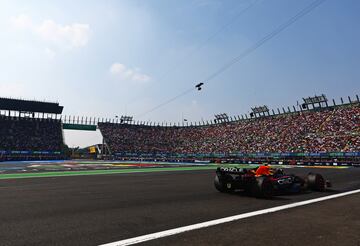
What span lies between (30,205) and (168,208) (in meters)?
3.60

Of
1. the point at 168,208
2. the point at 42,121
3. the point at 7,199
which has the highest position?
the point at 42,121

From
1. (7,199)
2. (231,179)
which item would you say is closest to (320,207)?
(231,179)

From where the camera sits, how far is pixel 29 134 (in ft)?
215

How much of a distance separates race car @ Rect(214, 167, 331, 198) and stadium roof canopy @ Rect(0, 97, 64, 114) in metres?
68.9

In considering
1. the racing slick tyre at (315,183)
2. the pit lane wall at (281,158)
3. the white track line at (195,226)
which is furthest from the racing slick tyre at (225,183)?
the pit lane wall at (281,158)

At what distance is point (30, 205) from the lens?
312 inches

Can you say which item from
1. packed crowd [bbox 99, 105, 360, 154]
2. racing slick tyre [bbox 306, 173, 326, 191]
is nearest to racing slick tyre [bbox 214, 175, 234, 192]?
racing slick tyre [bbox 306, 173, 326, 191]

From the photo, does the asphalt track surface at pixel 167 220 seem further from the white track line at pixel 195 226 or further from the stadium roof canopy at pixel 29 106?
the stadium roof canopy at pixel 29 106

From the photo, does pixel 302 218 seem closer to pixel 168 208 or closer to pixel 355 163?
pixel 168 208

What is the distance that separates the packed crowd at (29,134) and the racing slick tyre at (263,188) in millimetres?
61529

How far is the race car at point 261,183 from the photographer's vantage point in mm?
9484

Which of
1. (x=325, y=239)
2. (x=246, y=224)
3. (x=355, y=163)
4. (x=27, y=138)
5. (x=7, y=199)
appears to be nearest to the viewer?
(x=325, y=239)

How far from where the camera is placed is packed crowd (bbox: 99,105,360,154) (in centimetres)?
4781

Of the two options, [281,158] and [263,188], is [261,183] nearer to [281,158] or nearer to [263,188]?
[263,188]
